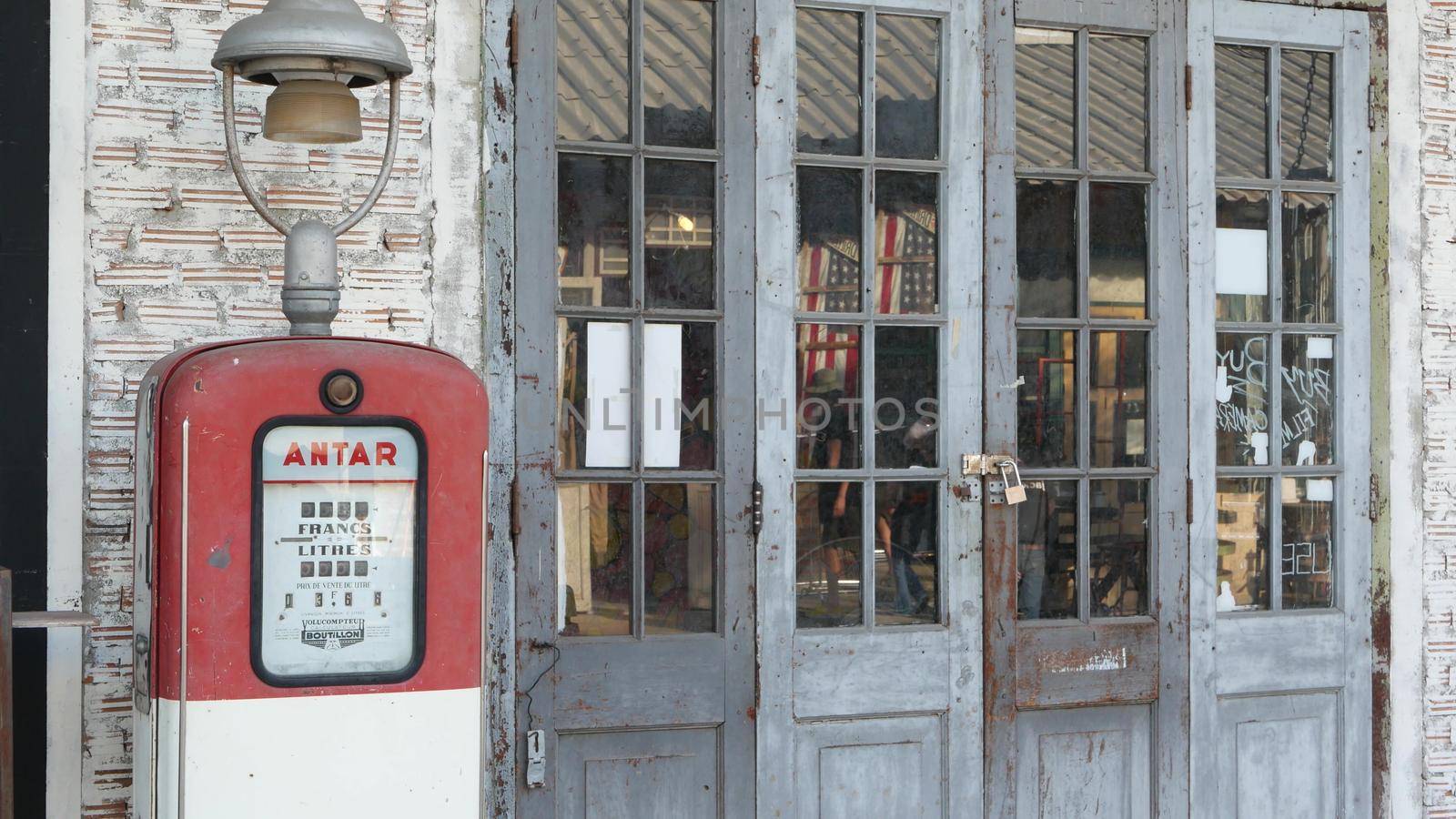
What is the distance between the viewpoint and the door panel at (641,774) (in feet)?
12.2

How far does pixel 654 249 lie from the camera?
150 inches

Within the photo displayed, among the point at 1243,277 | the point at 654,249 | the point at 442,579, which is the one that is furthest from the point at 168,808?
the point at 1243,277

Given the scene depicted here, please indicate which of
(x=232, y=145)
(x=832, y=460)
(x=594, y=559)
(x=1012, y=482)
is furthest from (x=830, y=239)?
(x=232, y=145)

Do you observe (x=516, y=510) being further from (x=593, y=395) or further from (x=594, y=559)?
(x=593, y=395)

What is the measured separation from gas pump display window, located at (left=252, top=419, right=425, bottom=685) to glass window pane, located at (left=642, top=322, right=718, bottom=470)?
1076mm

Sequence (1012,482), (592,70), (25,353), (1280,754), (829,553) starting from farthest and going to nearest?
(1280,754), (1012,482), (829,553), (592,70), (25,353)

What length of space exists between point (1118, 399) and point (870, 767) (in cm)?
126

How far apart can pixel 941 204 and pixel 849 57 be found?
47 cm

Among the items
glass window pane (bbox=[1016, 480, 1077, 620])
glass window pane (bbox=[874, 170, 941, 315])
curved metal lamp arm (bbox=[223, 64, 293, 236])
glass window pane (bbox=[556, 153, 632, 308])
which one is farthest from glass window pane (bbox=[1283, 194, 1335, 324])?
curved metal lamp arm (bbox=[223, 64, 293, 236])

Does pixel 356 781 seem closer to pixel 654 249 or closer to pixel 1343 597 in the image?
pixel 654 249

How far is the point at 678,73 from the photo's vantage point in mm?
3832

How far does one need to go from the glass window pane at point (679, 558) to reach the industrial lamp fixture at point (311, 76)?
3.70 feet

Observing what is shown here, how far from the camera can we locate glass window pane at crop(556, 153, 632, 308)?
147 inches

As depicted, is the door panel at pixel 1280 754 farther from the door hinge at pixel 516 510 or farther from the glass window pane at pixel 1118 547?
the door hinge at pixel 516 510
